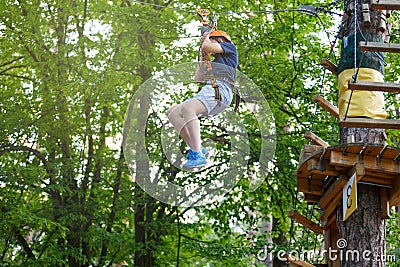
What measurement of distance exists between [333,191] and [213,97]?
4.21ft

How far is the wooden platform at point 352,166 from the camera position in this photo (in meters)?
4.62

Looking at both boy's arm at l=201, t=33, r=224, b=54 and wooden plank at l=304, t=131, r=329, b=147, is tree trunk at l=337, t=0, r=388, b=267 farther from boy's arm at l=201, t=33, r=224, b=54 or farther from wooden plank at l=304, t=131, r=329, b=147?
boy's arm at l=201, t=33, r=224, b=54

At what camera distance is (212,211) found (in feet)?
32.0

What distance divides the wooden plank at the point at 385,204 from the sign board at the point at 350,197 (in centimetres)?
56

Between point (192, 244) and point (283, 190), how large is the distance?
1.62m

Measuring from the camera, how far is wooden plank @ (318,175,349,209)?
4774 millimetres

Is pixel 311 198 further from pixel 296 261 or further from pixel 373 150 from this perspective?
pixel 373 150

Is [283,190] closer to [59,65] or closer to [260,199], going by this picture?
[260,199]

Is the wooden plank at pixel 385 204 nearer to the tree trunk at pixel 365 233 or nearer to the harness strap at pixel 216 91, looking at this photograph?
the tree trunk at pixel 365 233

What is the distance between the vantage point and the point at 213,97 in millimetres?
4547

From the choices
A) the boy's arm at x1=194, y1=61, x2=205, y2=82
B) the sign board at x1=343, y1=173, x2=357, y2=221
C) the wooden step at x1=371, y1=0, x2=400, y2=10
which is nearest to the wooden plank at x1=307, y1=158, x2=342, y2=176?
the sign board at x1=343, y1=173, x2=357, y2=221

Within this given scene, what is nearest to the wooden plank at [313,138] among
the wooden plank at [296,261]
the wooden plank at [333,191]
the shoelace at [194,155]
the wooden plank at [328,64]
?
the wooden plank at [333,191]

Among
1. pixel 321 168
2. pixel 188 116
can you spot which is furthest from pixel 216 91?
pixel 321 168

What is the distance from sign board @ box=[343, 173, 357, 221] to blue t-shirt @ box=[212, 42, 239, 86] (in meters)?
1.15
